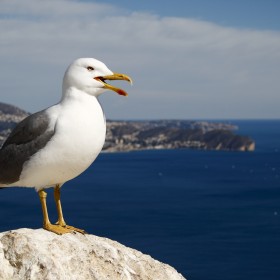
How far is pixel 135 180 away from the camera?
434 feet

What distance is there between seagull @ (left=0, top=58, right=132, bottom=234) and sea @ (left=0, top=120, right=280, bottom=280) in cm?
5485

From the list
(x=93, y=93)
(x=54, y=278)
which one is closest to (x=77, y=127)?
(x=93, y=93)

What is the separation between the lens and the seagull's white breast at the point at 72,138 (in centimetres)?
759

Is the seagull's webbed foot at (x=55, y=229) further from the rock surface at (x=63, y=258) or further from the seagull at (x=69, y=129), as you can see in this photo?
the seagull at (x=69, y=129)

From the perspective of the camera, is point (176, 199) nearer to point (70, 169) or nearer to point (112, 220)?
point (112, 220)

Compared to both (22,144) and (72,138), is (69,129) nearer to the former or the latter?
(72,138)

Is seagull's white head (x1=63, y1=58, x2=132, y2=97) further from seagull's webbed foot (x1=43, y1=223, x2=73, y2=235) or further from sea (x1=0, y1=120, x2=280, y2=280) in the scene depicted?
sea (x1=0, y1=120, x2=280, y2=280)

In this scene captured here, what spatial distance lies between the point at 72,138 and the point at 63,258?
6.10 feet

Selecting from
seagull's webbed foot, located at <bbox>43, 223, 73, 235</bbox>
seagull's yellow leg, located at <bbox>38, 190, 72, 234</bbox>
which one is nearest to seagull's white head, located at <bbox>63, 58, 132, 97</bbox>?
seagull's yellow leg, located at <bbox>38, 190, 72, 234</bbox>

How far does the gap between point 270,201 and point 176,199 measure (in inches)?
771

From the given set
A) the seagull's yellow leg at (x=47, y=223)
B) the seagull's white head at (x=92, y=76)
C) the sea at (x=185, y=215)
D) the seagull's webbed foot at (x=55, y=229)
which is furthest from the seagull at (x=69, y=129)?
the sea at (x=185, y=215)

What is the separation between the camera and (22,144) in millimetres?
8141

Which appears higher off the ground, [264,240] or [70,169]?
[264,240]

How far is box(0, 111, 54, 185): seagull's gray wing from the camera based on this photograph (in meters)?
7.86
